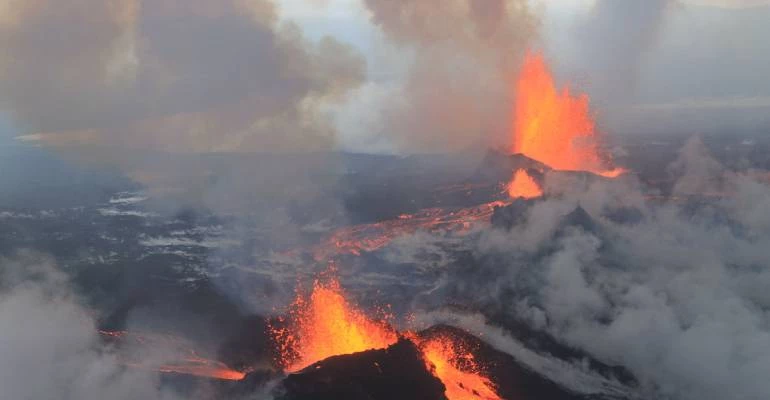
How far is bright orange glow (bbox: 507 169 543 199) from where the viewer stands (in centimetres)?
9763

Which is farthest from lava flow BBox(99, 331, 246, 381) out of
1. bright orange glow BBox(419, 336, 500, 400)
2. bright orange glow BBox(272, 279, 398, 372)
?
bright orange glow BBox(419, 336, 500, 400)

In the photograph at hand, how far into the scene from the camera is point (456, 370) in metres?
49.5

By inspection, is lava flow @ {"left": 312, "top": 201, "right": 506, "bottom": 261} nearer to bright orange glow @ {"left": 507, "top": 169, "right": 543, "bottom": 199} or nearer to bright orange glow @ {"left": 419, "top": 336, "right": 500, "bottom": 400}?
bright orange glow @ {"left": 507, "top": 169, "right": 543, "bottom": 199}

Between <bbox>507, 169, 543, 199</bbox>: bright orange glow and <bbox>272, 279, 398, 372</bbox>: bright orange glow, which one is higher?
<bbox>507, 169, 543, 199</bbox>: bright orange glow

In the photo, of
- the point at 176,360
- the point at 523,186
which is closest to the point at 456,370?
the point at 176,360

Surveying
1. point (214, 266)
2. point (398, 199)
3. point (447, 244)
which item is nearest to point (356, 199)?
point (398, 199)

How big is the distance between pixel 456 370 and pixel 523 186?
182 ft

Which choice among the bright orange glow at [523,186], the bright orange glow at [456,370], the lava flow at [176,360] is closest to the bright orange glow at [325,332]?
the bright orange glow at [456,370]

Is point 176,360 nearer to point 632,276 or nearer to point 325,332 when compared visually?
point 325,332

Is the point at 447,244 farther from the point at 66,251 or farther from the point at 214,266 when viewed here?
the point at 66,251

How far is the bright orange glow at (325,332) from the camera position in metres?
52.0

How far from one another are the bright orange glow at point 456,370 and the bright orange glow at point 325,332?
12.4 feet

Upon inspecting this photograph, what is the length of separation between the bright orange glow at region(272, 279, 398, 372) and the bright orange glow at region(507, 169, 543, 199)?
4441cm

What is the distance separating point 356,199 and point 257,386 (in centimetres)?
7173
